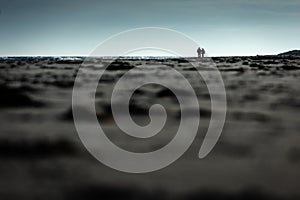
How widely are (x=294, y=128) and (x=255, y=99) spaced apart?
2193mm

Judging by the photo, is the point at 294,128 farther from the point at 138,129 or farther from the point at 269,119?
the point at 138,129

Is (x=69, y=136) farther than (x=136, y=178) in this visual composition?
Yes

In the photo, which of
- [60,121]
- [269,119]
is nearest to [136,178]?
[60,121]

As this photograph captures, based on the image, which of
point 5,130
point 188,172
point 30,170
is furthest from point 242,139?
point 5,130

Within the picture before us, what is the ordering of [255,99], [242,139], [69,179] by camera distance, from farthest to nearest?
[255,99] → [242,139] → [69,179]

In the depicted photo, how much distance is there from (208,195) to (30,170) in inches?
45.2

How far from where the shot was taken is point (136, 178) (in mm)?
2023

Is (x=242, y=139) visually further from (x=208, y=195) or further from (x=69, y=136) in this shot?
(x=69, y=136)

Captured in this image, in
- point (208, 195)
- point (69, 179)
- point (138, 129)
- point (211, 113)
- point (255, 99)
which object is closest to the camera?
point (208, 195)

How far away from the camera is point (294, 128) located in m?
3.34

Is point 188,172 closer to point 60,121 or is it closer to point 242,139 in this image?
point 242,139

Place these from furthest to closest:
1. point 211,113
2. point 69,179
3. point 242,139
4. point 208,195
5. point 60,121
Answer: point 211,113
point 60,121
point 242,139
point 69,179
point 208,195

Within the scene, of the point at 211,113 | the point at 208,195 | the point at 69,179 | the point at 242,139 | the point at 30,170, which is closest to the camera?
the point at 208,195

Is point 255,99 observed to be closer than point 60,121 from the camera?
No
